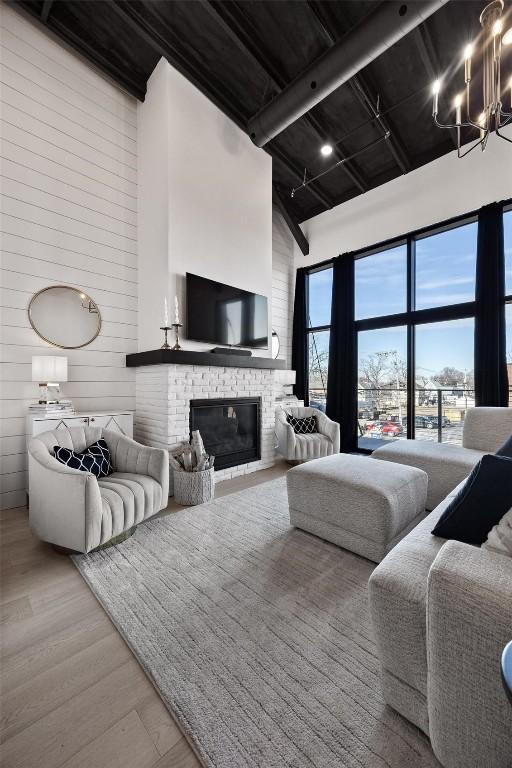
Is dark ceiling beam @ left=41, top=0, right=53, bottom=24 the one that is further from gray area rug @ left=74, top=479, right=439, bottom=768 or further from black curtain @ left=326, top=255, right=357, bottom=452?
gray area rug @ left=74, top=479, right=439, bottom=768

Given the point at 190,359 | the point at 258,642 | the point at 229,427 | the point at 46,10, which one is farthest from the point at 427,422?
the point at 46,10

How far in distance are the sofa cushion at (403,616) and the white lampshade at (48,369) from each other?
9.34 feet

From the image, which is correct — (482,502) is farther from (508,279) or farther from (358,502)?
(508,279)

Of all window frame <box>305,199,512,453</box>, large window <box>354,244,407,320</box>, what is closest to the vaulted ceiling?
window frame <box>305,199,512,453</box>

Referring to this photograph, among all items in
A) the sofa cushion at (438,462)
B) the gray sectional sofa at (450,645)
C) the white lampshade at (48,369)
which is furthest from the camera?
the white lampshade at (48,369)

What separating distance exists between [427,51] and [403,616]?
4.58 metres

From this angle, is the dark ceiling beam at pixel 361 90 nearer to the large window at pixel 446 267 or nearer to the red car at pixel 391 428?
the large window at pixel 446 267

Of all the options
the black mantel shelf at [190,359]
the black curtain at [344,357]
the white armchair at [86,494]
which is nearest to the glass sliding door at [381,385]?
the black curtain at [344,357]

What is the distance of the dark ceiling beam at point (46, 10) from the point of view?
279cm

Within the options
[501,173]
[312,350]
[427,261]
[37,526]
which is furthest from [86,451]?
[501,173]

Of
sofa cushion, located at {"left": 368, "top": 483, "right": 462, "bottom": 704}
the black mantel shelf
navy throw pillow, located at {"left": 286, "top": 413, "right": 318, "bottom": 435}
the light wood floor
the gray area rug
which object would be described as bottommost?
the light wood floor

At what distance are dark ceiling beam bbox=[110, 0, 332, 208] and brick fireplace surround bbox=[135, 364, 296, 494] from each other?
3.13m

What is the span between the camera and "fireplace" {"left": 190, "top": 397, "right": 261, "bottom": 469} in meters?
3.48

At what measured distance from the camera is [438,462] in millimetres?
2549
